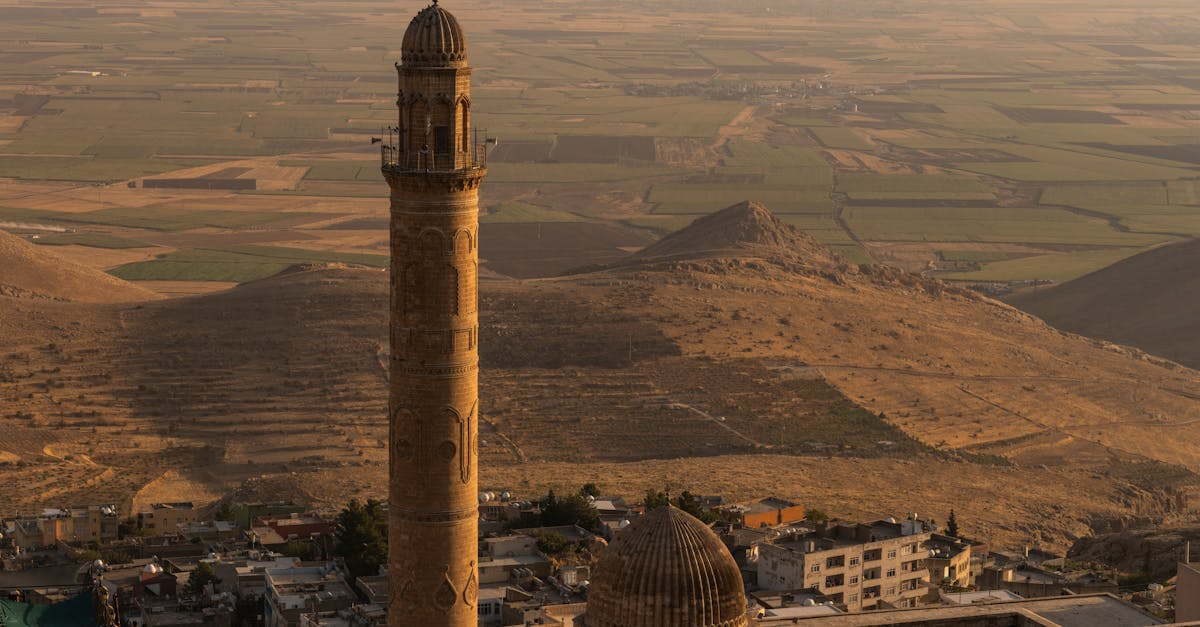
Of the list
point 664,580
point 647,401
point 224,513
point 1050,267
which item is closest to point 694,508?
point 224,513

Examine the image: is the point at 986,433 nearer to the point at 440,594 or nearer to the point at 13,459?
the point at 13,459

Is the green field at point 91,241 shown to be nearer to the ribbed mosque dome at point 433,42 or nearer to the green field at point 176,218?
the green field at point 176,218

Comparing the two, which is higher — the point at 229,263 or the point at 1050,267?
the point at 229,263

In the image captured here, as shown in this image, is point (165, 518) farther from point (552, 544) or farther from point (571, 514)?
point (552, 544)

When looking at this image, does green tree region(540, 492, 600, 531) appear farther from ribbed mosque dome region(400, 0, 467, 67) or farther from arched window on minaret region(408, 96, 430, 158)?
ribbed mosque dome region(400, 0, 467, 67)

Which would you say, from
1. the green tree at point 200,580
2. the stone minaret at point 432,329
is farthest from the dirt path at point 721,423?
the stone minaret at point 432,329

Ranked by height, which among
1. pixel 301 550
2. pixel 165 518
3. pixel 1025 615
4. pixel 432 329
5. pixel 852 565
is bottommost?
pixel 165 518

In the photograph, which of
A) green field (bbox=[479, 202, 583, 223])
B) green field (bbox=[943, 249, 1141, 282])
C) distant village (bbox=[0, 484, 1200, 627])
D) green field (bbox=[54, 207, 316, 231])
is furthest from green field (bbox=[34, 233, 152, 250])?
distant village (bbox=[0, 484, 1200, 627])
